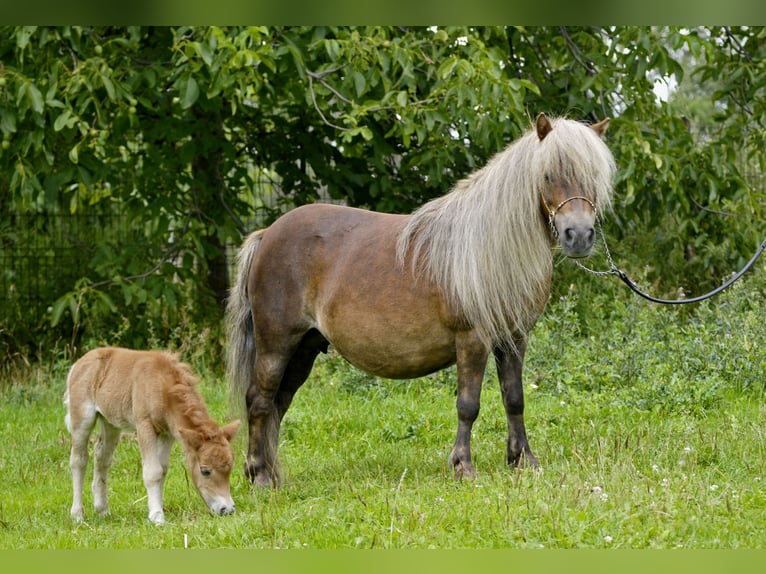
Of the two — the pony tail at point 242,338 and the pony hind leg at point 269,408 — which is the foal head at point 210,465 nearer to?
the pony hind leg at point 269,408

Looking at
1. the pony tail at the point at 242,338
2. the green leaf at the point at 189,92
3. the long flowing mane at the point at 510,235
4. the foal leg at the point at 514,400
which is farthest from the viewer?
the green leaf at the point at 189,92

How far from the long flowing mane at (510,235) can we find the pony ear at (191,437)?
1.65 meters

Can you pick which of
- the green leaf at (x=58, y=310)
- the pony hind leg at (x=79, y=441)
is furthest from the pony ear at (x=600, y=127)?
the green leaf at (x=58, y=310)

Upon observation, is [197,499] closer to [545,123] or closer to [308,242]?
[308,242]

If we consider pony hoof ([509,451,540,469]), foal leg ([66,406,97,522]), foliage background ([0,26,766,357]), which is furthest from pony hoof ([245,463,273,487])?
foliage background ([0,26,766,357])

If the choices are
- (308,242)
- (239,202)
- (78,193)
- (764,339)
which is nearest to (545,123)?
(308,242)

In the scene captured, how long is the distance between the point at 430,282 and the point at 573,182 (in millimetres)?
1089

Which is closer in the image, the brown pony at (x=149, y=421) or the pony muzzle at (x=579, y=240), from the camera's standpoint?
the pony muzzle at (x=579, y=240)

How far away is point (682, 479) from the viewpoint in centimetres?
508

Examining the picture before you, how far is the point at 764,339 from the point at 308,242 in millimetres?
4416

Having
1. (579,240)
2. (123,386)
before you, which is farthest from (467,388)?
(123,386)

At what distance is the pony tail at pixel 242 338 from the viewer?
6.58 metres

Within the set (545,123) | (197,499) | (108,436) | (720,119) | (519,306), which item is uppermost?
(720,119)

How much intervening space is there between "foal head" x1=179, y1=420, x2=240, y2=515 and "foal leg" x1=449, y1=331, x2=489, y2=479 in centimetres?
140
